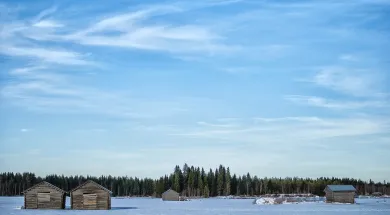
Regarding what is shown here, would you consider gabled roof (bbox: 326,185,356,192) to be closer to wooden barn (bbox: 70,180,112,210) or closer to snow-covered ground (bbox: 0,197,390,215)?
snow-covered ground (bbox: 0,197,390,215)

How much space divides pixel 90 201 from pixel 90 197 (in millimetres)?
552

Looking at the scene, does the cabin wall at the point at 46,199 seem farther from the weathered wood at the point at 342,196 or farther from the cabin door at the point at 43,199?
the weathered wood at the point at 342,196

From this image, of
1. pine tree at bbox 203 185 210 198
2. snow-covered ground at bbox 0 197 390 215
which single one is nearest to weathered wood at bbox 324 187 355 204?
snow-covered ground at bbox 0 197 390 215

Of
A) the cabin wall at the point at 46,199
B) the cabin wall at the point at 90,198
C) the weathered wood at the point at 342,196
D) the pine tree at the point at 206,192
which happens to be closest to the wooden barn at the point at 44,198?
the cabin wall at the point at 46,199

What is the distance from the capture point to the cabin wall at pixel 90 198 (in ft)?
252

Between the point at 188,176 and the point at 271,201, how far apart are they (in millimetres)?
86822

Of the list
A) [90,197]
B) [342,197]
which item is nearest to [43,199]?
[90,197]

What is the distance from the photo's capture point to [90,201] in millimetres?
77500

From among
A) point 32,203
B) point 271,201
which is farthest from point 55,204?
point 271,201

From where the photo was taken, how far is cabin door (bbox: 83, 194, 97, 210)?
7688cm

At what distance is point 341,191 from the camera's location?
4424 inches

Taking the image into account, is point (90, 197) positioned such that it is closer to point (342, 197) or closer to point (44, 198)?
point (44, 198)

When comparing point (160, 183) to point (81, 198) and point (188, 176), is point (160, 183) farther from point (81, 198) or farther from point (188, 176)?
point (81, 198)

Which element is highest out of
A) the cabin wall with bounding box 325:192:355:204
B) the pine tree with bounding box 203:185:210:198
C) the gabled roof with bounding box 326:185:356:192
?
the gabled roof with bounding box 326:185:356:192
